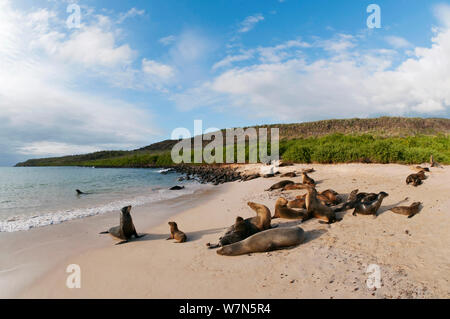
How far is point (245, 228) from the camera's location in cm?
548

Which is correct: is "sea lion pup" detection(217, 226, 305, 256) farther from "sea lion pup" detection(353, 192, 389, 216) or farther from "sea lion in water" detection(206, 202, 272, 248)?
"sea lion pup" detection(353, 192, 389, 216)

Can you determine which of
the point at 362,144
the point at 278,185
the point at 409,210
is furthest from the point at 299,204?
the point at 362,144

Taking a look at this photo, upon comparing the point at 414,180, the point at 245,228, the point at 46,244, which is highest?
the point at 414,180

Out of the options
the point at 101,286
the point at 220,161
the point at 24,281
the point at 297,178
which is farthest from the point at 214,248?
the point at 220,161

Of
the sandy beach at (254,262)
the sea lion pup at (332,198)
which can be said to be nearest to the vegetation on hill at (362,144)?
the sandy beach at (254,262)

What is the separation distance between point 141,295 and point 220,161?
31.6 metres

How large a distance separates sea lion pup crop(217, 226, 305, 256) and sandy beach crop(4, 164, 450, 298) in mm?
153

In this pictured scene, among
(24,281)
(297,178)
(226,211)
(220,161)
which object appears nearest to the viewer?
(24,281)

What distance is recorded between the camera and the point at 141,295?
11.9 ft

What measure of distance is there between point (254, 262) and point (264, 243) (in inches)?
22.2

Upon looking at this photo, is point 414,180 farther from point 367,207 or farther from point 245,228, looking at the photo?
point 245,228

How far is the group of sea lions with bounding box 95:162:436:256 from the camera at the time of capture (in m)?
4.91
